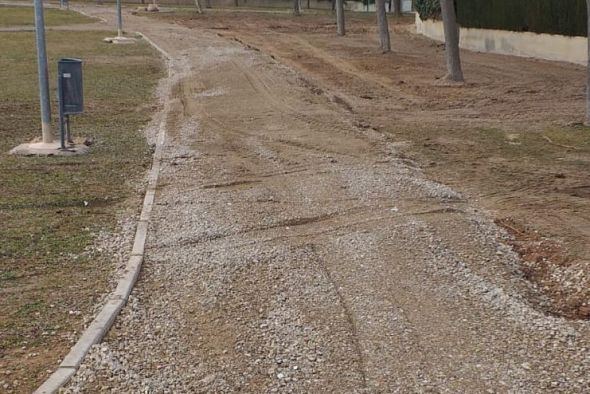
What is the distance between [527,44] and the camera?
2703cm

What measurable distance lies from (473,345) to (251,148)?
23.5ft

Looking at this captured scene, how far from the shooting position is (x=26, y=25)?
4103 centimetres

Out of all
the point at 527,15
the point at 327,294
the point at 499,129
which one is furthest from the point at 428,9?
the point at 327,294

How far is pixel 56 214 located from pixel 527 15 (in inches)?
849

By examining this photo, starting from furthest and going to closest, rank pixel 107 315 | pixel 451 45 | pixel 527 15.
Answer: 1. pixel 527 15
2. pixel 451 45
3. pixel 107 315

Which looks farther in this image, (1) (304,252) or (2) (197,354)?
(1) (304,252)

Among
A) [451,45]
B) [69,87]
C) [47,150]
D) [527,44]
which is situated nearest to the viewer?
[69,87]

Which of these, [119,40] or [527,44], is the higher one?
[119,40]

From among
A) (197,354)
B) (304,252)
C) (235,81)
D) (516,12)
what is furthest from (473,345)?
(516,12)

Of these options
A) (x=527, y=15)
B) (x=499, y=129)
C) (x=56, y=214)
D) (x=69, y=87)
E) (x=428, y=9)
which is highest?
(x=428, y=9)

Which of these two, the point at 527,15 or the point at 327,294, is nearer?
the point at 327,294

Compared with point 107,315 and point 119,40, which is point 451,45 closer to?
point 119,40

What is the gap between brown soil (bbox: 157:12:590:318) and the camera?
7461 millimetres

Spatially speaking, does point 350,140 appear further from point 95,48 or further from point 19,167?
point 95,48
